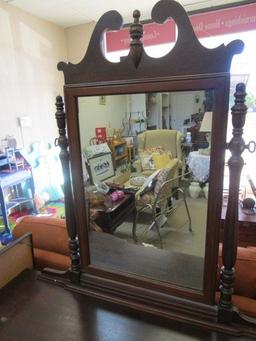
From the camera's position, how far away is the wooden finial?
0.69 meters

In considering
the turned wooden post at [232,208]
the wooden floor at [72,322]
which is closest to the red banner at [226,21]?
the turned wooden post at [232,208]

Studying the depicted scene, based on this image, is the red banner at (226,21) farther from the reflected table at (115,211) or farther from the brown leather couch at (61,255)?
the brown leather couch at (61,255)

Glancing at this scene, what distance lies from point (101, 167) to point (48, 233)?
40 cm

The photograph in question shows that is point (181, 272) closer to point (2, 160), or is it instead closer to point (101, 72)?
point (101, 72)

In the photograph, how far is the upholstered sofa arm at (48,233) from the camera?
3.73 feet

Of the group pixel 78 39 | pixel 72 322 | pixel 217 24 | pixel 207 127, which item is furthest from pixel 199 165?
pixel 78 39

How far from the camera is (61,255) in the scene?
113cm

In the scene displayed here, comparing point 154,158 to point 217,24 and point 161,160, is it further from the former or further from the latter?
point 217,24

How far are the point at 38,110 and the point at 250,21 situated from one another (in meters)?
2.82

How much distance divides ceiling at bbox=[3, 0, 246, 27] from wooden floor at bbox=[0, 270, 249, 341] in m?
3.08

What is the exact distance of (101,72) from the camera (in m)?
0.75

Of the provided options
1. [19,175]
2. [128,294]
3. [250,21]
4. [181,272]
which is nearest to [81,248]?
[128,294]

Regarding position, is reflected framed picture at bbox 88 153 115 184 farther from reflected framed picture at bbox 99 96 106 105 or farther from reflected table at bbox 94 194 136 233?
reflected framed picture at bbox 99 96 106 105

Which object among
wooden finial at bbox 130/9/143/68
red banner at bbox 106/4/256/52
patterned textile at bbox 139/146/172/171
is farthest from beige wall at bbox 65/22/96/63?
wooden finial at bbox 130/9/143/68
